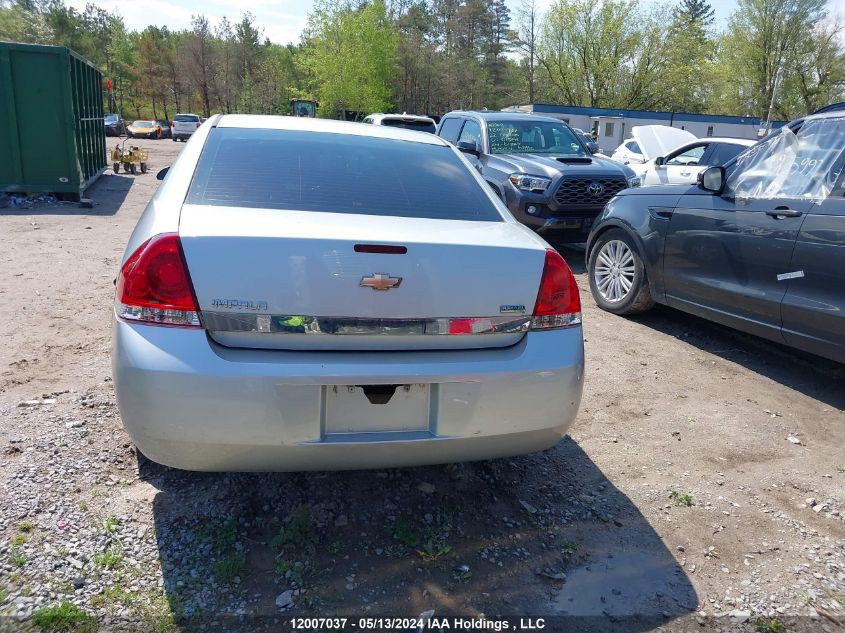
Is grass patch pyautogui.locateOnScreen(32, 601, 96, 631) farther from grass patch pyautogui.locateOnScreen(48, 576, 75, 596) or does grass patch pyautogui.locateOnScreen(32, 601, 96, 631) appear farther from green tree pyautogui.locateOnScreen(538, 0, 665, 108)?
green tree pyautogui.locateOnScreen(538, 0, 665, 108)

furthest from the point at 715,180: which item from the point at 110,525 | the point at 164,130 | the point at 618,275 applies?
the point at 164,130

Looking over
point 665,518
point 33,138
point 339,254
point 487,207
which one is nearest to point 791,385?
point 665,518

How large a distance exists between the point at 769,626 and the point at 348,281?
6.54 ft

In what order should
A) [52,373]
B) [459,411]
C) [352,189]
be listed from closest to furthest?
[459,411] < [352,189] < [52,373]

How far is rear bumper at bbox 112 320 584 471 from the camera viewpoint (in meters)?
2.18

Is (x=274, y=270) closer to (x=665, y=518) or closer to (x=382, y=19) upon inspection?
(x=665, y=518)

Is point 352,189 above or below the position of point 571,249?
above

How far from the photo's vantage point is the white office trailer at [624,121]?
40.6 m

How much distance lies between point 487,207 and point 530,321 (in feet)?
2.50

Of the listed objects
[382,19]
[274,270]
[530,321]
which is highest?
[382,19]

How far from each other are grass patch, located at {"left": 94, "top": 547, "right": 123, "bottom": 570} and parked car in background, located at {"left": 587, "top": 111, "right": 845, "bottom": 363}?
161 inches

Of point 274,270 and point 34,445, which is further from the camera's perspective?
point 34,445

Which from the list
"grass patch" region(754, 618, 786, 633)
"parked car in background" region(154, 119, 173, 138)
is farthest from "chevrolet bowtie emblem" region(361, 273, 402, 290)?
"parked car in background" region(154, 119, 173, 138)

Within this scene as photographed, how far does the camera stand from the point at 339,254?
7.50ft
